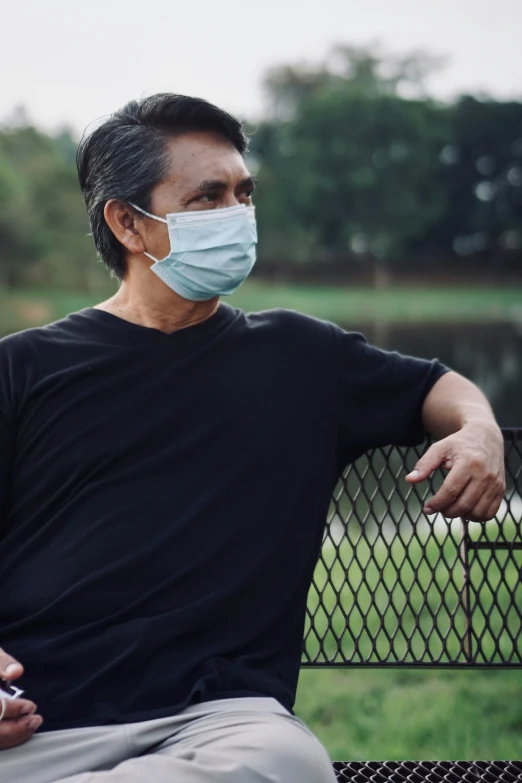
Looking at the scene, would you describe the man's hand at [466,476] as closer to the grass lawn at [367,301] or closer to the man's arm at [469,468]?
the man's arm at [469,468]

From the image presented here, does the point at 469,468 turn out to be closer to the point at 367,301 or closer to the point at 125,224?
the point at 125,224

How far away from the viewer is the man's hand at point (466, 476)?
1.93 m

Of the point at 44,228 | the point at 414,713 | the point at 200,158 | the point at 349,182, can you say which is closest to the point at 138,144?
the point at 200,158

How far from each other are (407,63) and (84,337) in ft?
167

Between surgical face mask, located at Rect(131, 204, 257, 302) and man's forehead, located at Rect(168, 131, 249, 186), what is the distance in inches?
3.3

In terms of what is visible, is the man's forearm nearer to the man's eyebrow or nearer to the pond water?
the man's eyebrow

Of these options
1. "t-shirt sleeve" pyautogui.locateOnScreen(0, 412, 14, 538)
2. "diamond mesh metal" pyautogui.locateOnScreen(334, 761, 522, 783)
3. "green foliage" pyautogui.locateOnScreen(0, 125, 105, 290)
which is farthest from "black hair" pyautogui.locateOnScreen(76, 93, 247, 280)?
"green foliage" pyautogui.locateOnScreen(0, 125, 105, 290)

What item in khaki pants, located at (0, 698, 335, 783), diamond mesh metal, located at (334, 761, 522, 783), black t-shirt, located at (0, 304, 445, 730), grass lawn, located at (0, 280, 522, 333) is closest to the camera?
khaki pants, located at (0, 698, 335, 783)

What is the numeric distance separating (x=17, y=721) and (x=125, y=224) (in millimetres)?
1145

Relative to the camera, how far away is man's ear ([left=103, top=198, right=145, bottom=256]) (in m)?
2.43

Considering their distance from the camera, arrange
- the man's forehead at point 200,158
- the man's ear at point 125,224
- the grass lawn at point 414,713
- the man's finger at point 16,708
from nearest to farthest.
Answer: the man's finger at point 16,708
the man's forehead at point 200,158
the man's ear at point 125,224
the grass lawn at point 414,713

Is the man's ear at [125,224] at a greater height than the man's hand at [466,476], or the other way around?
the man's ear at [125,224]

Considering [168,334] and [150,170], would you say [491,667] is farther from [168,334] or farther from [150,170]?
[150,170]

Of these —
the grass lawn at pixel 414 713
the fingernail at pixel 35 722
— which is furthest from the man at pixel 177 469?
the grass lawn at pixel 414 713
